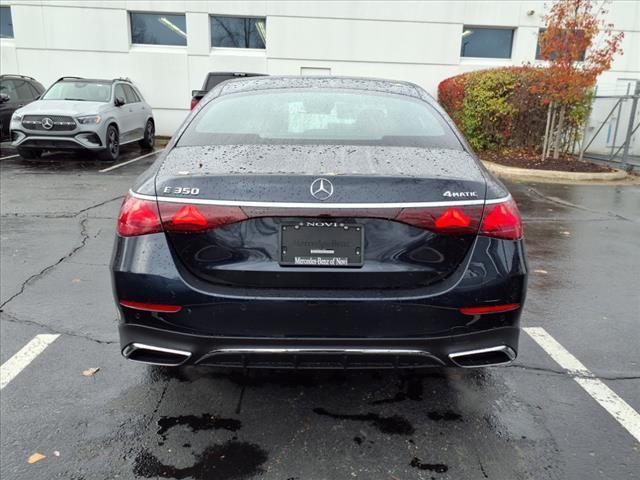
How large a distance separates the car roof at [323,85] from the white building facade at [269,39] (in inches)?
472

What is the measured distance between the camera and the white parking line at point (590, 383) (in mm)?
2709

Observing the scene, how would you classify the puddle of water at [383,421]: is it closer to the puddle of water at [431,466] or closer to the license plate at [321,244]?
the puddle of water at [431,466]

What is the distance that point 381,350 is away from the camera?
225 cm

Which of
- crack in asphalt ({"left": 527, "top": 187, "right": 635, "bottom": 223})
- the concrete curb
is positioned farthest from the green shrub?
crack in asphalt ({"left": 527, "top": 187, "right": 635, "bottom": 223})

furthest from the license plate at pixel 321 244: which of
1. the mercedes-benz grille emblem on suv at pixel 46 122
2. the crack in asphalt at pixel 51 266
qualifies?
the mercedes-benz grille emblem on suv at pixel 46 122

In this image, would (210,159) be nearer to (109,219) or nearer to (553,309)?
(553,309)

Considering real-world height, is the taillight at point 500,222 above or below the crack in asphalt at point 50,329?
above

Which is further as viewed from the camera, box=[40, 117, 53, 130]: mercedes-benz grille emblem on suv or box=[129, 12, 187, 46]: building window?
box=[129, 12, 187, 46]: building window

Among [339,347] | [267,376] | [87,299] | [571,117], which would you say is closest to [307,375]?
[267,376]

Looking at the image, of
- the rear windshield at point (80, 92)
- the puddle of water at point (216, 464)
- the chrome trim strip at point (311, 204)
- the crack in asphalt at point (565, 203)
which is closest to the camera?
the chrome trim strip at point (311, 204)

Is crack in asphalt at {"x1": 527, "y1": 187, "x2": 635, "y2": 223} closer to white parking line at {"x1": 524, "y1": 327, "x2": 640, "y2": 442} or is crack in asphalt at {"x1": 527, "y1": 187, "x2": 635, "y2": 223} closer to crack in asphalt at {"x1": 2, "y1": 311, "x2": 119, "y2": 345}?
white parking line at {"x1": 524, "y1": 327, "x2": 640, "y2": 442}

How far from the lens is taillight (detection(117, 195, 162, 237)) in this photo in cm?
225

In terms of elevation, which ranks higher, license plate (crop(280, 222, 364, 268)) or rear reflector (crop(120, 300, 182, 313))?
license plate (crop(280, 222, 364, 268))

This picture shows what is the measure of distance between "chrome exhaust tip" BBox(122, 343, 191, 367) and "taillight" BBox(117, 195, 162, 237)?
51cm
